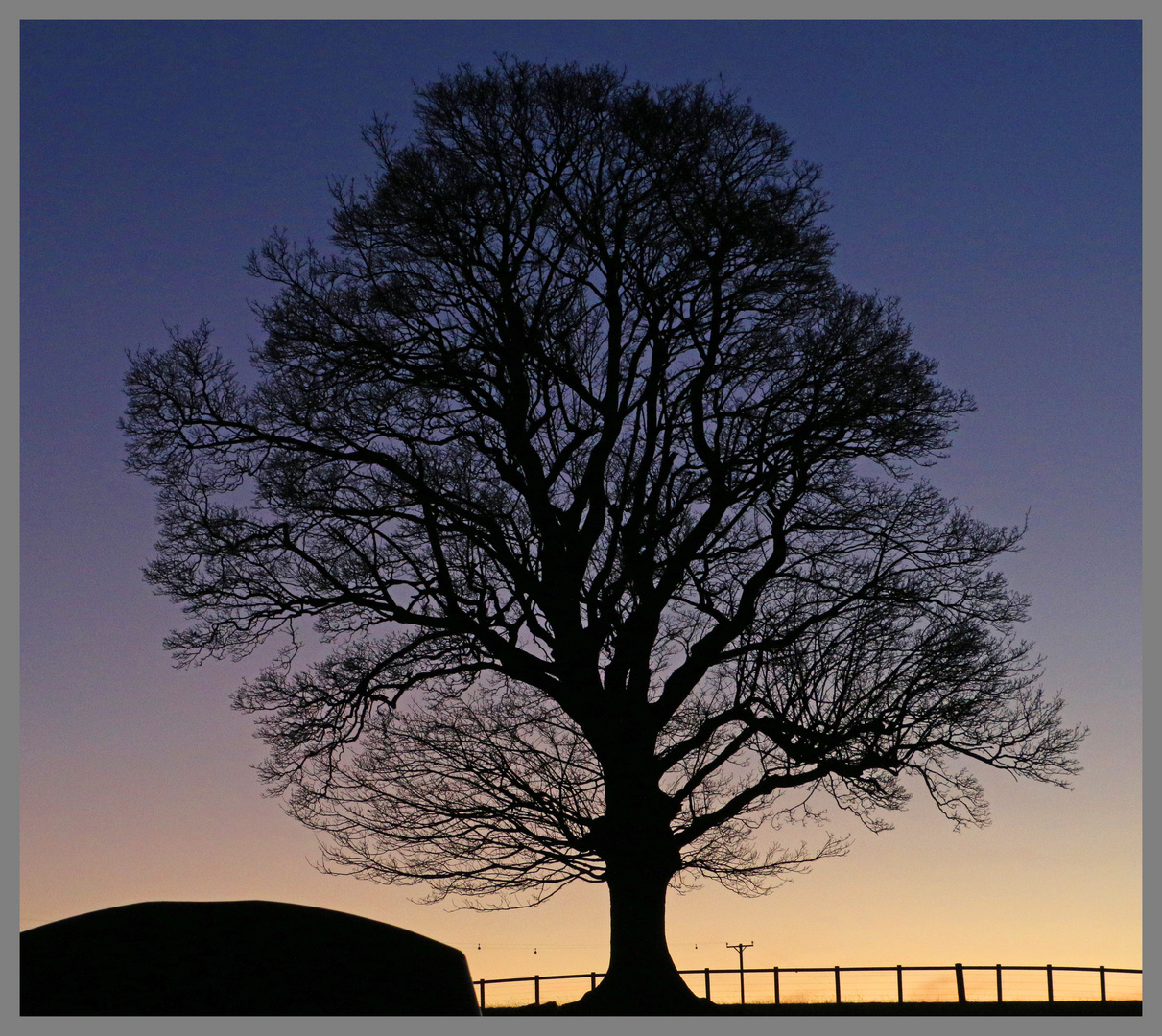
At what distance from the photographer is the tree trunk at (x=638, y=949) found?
1648 centimetres

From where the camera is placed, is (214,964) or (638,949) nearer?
(214,964)

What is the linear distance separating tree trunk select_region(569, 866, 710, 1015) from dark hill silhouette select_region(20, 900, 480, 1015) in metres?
5.91

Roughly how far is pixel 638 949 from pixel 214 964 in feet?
25.1

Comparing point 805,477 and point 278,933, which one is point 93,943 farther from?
point 805,477

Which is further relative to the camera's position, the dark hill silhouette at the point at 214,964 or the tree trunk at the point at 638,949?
the tree trunk at the point at 638,949

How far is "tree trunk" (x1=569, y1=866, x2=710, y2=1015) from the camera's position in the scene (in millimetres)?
16484

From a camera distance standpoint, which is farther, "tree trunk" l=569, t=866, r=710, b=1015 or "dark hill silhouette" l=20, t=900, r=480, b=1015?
"tree trunk" l=569, t=866, r=710, b=1015

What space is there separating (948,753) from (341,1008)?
30.4ft

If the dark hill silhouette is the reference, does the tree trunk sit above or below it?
below

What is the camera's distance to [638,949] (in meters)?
16.8

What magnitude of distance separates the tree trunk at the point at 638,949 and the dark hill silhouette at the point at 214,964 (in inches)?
233

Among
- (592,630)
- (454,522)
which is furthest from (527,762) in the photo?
(454,522)

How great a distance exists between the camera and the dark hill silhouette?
10328mm

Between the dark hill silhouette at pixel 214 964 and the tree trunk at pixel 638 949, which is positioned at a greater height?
the dark hill silhouette at pixel 214 964
